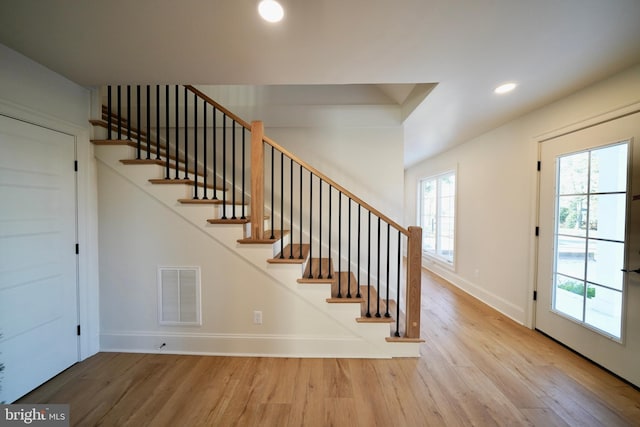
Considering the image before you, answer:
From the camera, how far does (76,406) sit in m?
1.52

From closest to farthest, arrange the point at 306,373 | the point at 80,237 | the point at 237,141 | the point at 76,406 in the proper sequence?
the point at 76,406, the point at 306,373, the point at 80,237, the point at 237,141

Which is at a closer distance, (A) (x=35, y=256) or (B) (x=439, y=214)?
(A) (x=35, y=256)

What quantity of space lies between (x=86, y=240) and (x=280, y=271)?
175cm

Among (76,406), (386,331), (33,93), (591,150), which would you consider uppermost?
(33,93)

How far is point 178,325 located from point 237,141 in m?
2.21

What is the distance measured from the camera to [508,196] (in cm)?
278

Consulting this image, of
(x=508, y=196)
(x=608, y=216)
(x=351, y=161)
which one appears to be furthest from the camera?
(x=351, y=161)

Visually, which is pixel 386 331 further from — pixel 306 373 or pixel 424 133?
pixel 424 133

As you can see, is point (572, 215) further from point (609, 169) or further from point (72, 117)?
point (72, 117)

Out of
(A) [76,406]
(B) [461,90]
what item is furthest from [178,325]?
(B) [461,90]

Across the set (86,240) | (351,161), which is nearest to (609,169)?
(351,161)

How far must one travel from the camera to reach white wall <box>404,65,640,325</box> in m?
1.97

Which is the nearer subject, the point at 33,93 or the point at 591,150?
the point at 33,93

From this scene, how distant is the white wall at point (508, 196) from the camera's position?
1968mm
